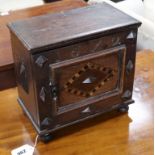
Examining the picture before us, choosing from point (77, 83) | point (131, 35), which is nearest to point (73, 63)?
point (77, 83)

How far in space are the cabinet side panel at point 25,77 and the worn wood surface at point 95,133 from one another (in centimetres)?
7

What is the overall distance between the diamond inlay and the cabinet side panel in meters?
0.10

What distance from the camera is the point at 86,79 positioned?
2.81 ft

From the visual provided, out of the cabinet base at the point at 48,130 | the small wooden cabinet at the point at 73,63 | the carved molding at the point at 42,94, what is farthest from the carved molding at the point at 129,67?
the carved molding at the point at 42,94

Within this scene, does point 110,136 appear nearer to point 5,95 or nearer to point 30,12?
point 5,95

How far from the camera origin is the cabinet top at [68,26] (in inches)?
30.4

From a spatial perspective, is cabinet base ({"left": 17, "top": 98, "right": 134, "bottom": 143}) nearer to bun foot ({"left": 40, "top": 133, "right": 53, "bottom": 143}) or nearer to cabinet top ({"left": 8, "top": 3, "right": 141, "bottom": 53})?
bun foot ({"left": 40, "top": 133, "right": 53, "bottom": 143})

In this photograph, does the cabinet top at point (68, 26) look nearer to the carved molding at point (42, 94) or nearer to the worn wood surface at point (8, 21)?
the carved molding at point (42, 94)

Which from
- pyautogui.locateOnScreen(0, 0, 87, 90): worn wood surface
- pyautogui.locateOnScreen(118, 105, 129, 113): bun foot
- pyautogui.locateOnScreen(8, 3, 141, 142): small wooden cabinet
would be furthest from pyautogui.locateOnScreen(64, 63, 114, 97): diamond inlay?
pyautogui.locateOnScreen(0, 0, 87, 90): worn wood surface

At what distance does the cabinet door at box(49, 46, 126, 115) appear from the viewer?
0.81m

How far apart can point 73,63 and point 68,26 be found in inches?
4.2

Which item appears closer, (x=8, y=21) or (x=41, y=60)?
(x=41, y=60)

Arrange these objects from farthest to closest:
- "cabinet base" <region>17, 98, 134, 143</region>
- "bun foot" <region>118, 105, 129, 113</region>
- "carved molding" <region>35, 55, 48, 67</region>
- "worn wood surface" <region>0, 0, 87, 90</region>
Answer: "worn wood surface" <region>0, 0, 87, 90</region>
"bun foot" <region>118, 105, 129, 113</region>
"cabinet base" <region>17, 98, 134, 143</region>
"carved molding" <region>35, 55, 48, 67</region>

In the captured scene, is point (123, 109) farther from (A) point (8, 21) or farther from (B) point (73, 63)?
(A) point (8, 21)
